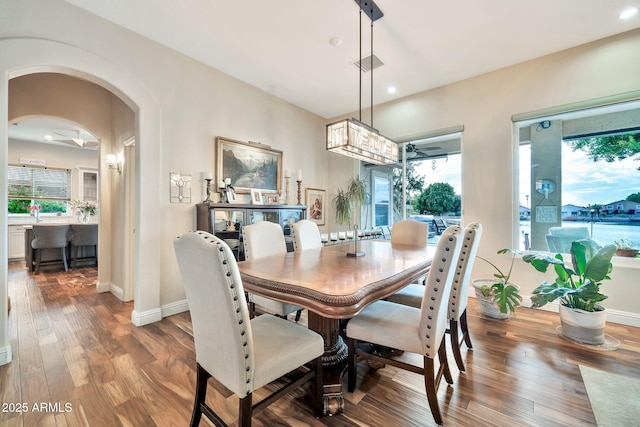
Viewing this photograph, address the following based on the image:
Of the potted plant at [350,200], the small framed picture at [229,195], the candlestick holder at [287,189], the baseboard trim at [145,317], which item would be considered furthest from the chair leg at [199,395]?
the potted plant at [350,200]

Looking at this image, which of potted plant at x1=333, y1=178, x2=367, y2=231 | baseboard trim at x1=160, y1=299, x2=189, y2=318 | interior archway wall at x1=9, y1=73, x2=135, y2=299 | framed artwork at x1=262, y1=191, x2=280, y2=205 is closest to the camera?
baseboard trim at x1=160, y1=299, x2=189, y2=318

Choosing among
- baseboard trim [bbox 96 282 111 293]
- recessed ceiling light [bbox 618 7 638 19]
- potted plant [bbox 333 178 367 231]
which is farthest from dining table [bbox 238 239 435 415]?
baseboard trim [bbox 96 282 111 293]

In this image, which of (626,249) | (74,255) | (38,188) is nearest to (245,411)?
(626,249)

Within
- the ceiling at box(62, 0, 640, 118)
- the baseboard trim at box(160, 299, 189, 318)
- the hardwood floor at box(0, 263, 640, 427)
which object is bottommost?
the hardwood floor at box(0, 263, 640, 427)

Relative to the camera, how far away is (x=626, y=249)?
8.84 feet

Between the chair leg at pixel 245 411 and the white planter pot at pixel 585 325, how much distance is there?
2849 millimetres

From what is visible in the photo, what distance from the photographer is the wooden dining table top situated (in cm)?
119

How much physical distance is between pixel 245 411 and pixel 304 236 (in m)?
1.73

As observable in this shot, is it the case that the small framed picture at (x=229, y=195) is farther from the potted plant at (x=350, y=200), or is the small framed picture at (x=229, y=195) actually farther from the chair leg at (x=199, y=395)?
the chair leg at (x=199, y=395)

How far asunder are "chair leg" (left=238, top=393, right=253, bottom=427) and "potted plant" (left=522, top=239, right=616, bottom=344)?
8.34ft

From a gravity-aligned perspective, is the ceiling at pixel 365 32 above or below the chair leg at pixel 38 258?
above

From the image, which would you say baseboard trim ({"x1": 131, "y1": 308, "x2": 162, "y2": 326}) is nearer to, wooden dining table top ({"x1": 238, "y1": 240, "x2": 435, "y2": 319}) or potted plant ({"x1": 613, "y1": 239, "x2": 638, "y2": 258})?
wooden dining table top ({"x1": 238, "y1": 240, "x2": 435, "y2": 319})

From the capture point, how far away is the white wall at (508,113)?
2.66m

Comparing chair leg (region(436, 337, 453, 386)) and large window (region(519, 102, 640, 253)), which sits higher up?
large window (region(519, 102, 640, 253))
